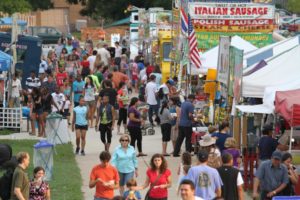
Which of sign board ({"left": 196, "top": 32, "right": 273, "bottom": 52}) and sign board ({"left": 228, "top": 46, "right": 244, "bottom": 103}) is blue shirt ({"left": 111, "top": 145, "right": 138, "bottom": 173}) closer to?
sign board ({"left": 228, "top": 46, "right": 244, "bottom": 103})

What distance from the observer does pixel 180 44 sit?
1224 inches

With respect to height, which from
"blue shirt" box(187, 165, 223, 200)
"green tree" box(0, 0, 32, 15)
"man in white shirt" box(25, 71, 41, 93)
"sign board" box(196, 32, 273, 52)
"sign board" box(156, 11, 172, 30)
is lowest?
"blue shirt" box(187, 165, 223, 200)

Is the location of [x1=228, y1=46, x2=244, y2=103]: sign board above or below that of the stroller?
above

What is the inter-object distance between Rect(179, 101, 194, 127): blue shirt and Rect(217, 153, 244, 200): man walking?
841cm

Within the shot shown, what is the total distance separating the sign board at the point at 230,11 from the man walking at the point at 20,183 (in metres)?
14.9

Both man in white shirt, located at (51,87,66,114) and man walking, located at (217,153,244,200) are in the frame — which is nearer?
man walking, located at (217,153,244,200)

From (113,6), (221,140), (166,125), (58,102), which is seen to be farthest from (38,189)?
(113,6)

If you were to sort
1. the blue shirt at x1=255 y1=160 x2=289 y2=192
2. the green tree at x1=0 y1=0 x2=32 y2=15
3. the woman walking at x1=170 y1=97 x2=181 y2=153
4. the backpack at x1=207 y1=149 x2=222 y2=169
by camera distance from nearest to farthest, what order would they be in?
the blue shirt at x1=255 y1=160 x2=289 y2=192, the backpack at x1=207 y1=149 x2=222 y2=169, the woman walking at x1=170 y1=97 x2=181 y2=153, the green tree at x1=0 y1=0 x2=32 y2=15

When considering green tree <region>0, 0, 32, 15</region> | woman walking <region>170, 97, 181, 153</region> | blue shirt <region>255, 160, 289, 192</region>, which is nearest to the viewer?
blue shirt <region>255, 160, 289, 192</region>

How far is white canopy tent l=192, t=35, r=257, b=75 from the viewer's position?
28500 millimetres

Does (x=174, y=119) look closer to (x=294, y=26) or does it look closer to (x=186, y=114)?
(x=186, y=114)

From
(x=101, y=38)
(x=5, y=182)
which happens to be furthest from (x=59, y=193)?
(x=101, y=38)

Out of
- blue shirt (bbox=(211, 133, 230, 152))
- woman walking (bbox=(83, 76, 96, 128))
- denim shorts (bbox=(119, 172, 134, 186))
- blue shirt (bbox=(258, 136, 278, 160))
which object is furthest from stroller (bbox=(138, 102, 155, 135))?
denim shorts (bbox=(119, 172, 134, 186))

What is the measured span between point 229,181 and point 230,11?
1517cm
